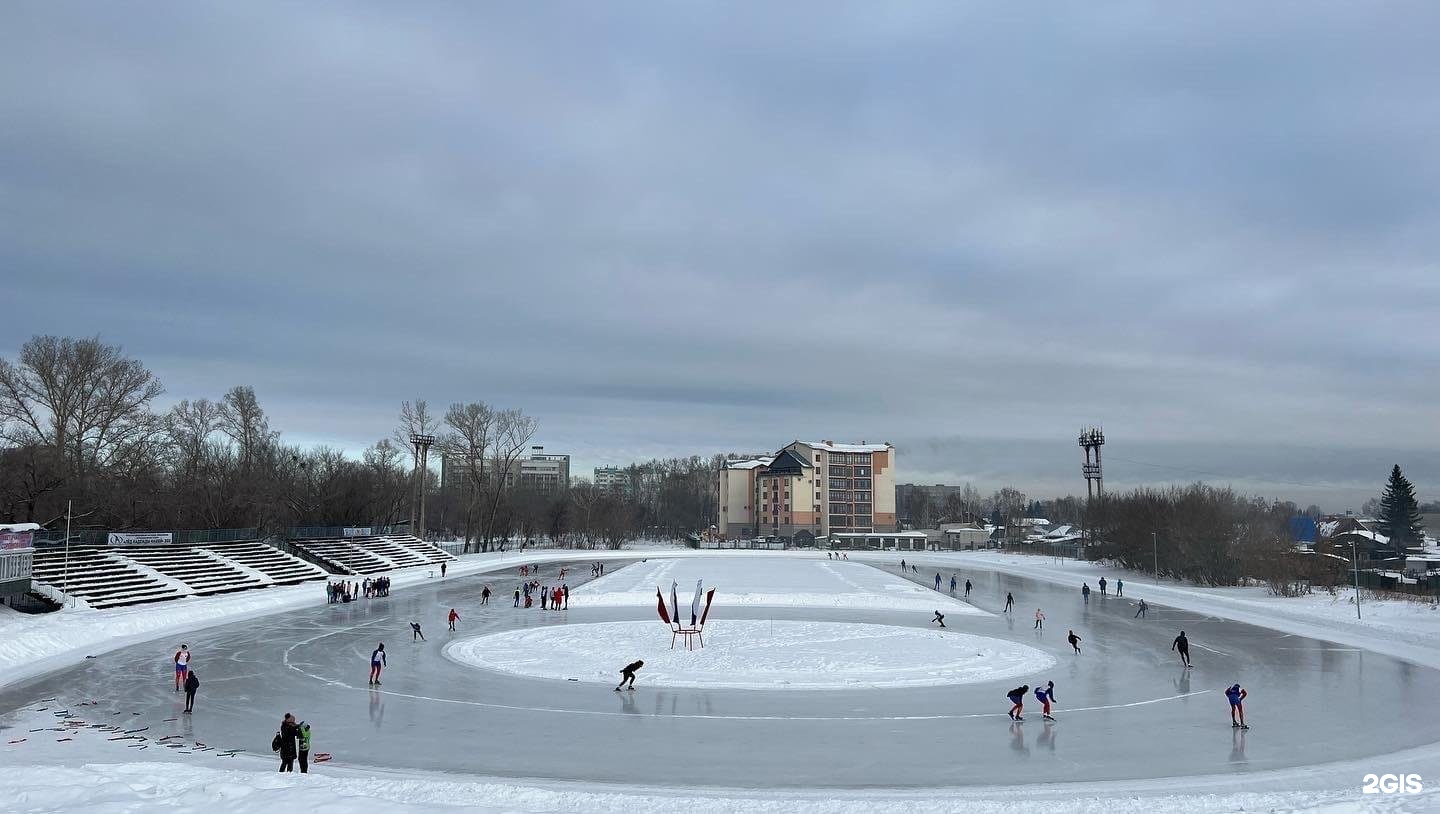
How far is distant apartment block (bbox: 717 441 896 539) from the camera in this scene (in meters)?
145

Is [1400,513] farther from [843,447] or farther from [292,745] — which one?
[292,745]

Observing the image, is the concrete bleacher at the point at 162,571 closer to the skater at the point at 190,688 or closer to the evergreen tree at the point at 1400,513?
the skater at the point at 190,688

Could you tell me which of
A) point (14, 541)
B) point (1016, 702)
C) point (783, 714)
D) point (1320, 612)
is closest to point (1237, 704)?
point (1016, 702)

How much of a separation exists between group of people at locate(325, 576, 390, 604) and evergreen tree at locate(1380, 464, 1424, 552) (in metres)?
120

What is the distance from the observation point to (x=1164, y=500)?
70250mm

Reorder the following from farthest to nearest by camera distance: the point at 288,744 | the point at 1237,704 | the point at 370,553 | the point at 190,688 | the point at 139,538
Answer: the point at 370,553 < the point at 139,538 < the point at 190,688 < the point at 1237,704 < the point at 288,744

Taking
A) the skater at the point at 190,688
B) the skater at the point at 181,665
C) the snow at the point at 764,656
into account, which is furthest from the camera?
the snow at the point at 764,656

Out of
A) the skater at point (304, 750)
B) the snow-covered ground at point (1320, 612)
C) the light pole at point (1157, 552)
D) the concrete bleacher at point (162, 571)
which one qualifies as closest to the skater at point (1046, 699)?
the skater at point (304, 750)

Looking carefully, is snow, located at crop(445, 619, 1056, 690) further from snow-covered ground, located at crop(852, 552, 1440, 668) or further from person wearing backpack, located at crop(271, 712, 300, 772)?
snow-covered ground, located at crop(852, 552, 1440, 668)

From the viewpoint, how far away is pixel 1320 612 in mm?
42031

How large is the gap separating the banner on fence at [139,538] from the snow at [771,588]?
25.2 meters

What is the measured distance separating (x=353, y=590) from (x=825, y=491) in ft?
347

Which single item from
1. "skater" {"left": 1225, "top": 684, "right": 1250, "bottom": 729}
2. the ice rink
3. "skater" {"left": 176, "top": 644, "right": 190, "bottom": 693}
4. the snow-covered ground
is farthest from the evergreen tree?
"skater" {"left": 176, "top": 644, "right": 190, "bottom": 693}

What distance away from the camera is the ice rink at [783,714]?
1573cm
